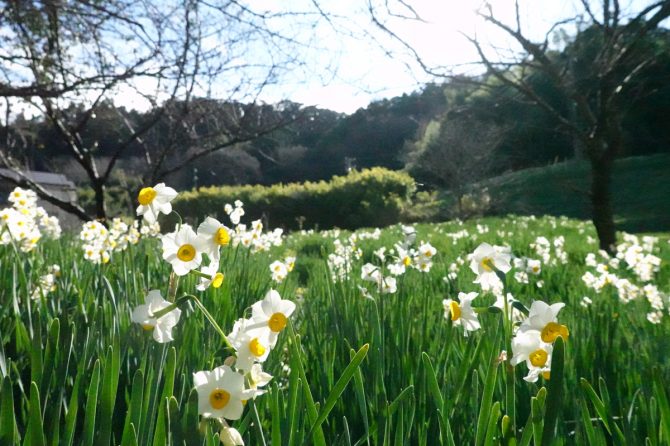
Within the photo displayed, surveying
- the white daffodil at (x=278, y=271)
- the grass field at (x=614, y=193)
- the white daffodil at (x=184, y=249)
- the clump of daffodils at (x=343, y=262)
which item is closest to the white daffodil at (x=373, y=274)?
the clump of daffodils at (x=343, y=262)

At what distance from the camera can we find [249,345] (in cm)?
80

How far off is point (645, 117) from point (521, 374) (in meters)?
28.0

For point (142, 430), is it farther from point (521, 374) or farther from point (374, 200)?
point (374, 200)

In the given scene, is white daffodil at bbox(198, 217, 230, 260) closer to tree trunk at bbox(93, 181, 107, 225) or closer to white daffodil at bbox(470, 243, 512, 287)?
white daffodil at bbox(470, 243, 512, 287)

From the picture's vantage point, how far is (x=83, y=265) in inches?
121

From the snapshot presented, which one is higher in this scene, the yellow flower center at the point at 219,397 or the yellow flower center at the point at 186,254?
the yellow flower center at the point at 186,254

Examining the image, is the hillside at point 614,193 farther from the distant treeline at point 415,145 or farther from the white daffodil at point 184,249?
the white daffodil at point 184,249

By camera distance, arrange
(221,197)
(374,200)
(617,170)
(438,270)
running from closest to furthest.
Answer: (438,270), (374,200), (221,197), (617,170)

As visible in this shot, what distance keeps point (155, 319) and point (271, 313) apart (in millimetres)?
175

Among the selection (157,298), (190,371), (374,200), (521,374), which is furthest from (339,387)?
(374,200)

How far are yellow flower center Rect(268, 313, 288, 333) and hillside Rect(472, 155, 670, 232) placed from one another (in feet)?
50.9

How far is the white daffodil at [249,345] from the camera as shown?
2.59 ft

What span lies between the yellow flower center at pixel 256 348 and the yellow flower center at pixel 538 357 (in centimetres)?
43

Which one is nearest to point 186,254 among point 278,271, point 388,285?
point 388,285
